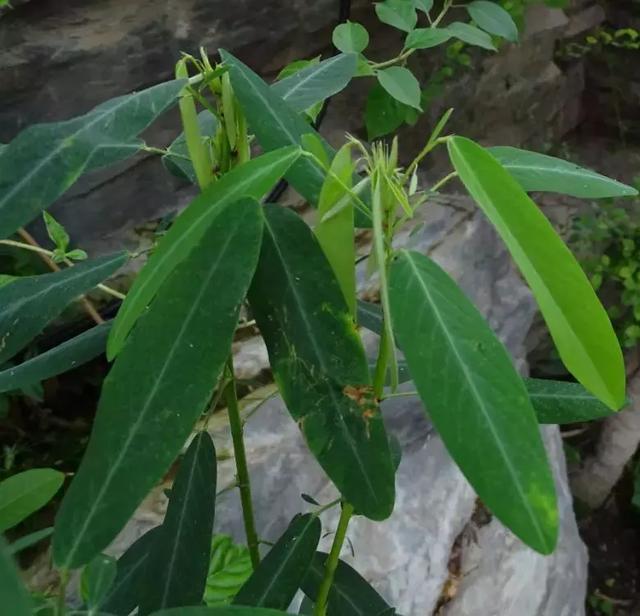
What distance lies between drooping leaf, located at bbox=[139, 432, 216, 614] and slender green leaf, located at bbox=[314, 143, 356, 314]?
0.22 m

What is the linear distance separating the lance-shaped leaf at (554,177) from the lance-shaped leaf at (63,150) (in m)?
0.24

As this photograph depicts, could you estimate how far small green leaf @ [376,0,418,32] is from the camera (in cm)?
100

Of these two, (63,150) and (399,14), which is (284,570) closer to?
(63,150)

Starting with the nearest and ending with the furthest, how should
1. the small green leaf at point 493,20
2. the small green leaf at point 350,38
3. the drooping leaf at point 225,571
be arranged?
the drooping leaf at point 225,571 < the small green leaf at point 350,38 < the small green leaf at point 493,20

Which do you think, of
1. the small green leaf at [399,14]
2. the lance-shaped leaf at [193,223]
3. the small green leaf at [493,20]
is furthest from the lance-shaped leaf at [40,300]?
the small green leaf at [493,20]

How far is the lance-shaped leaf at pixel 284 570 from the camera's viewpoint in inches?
21.1

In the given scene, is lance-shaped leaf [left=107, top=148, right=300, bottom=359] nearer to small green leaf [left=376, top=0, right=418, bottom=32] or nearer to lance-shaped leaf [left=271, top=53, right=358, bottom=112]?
lance-shaped leaf [left=271, top=53, right=358, bottom=112]

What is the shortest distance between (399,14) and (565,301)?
808 mm

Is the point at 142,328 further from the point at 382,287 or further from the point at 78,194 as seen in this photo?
the point at 78,194

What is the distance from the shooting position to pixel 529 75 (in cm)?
223

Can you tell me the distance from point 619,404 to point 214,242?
0.24 metres

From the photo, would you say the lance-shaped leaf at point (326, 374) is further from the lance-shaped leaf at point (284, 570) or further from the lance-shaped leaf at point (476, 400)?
the lance-shaped leaf at point (284, 570)

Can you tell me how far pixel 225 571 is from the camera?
82cm

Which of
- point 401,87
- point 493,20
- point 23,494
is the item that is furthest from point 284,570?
point 493,20
